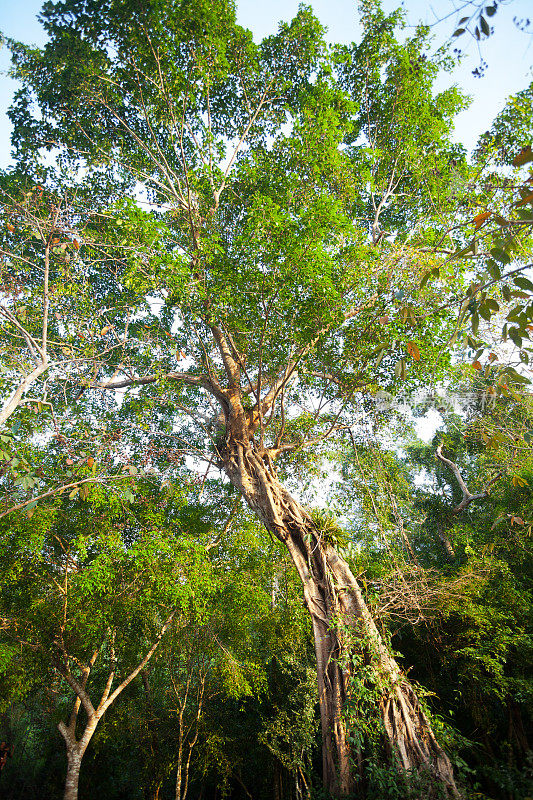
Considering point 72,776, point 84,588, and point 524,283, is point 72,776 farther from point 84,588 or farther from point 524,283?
point 524,283

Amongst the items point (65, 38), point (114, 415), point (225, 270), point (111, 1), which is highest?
point (111, 1)

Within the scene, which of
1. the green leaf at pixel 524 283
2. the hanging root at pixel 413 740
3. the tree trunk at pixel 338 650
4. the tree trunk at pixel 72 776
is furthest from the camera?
the tree trunk at pixel 72 776

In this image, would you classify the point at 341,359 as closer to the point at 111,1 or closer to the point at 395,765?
the point at 395,765

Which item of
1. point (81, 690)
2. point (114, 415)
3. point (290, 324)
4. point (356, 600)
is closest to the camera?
point (356, 600)

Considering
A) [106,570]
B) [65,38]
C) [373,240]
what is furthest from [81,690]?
[65,38]

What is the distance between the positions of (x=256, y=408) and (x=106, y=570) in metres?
2.73

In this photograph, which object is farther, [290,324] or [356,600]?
[290,324]

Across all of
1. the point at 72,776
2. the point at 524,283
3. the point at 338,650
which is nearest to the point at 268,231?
the point at 524,283

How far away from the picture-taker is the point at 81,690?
Result: 6312 mm

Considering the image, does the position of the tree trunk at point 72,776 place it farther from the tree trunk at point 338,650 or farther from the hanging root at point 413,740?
the hanging root at point 413,740

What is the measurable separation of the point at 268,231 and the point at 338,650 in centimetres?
404

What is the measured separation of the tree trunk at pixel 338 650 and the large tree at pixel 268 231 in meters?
0.02

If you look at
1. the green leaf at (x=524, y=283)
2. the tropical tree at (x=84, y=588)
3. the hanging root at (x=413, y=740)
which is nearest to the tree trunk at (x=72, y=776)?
the tropical tree at (x=84, y=588)

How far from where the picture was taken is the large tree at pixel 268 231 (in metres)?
3.94
